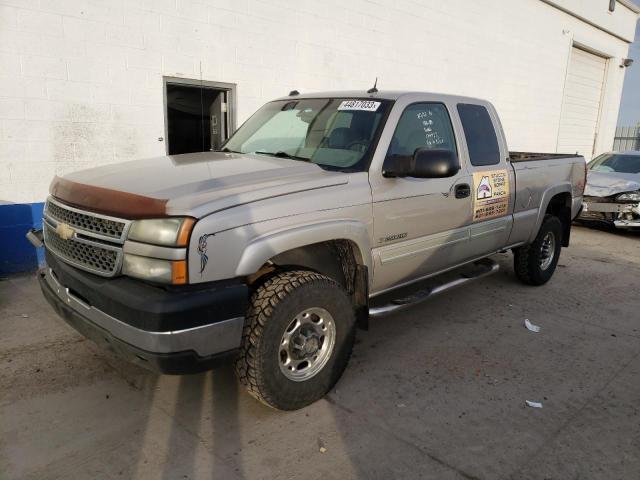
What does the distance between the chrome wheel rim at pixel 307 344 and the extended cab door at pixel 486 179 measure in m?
1.77

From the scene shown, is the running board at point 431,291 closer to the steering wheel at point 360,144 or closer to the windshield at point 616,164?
the steering wheel at point 360,144

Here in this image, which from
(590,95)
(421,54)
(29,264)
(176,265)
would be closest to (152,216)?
(176,265)

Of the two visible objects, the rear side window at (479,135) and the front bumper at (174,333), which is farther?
the rear side window at (479,135)

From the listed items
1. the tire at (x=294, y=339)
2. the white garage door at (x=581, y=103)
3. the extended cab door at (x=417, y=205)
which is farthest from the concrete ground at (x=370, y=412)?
the white garage door at (x=581, y=103)

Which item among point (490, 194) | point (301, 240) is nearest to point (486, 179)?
point (490, 194)

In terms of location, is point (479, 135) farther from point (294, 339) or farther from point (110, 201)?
point (110, 201)

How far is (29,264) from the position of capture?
581cm

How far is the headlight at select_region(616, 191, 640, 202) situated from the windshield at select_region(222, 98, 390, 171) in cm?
685

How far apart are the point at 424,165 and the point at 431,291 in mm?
1197

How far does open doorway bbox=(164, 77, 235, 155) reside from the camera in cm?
718

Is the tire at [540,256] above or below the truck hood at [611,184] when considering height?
below

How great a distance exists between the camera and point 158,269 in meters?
2.50

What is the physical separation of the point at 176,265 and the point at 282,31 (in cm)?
613

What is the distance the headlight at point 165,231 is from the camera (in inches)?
97.1
